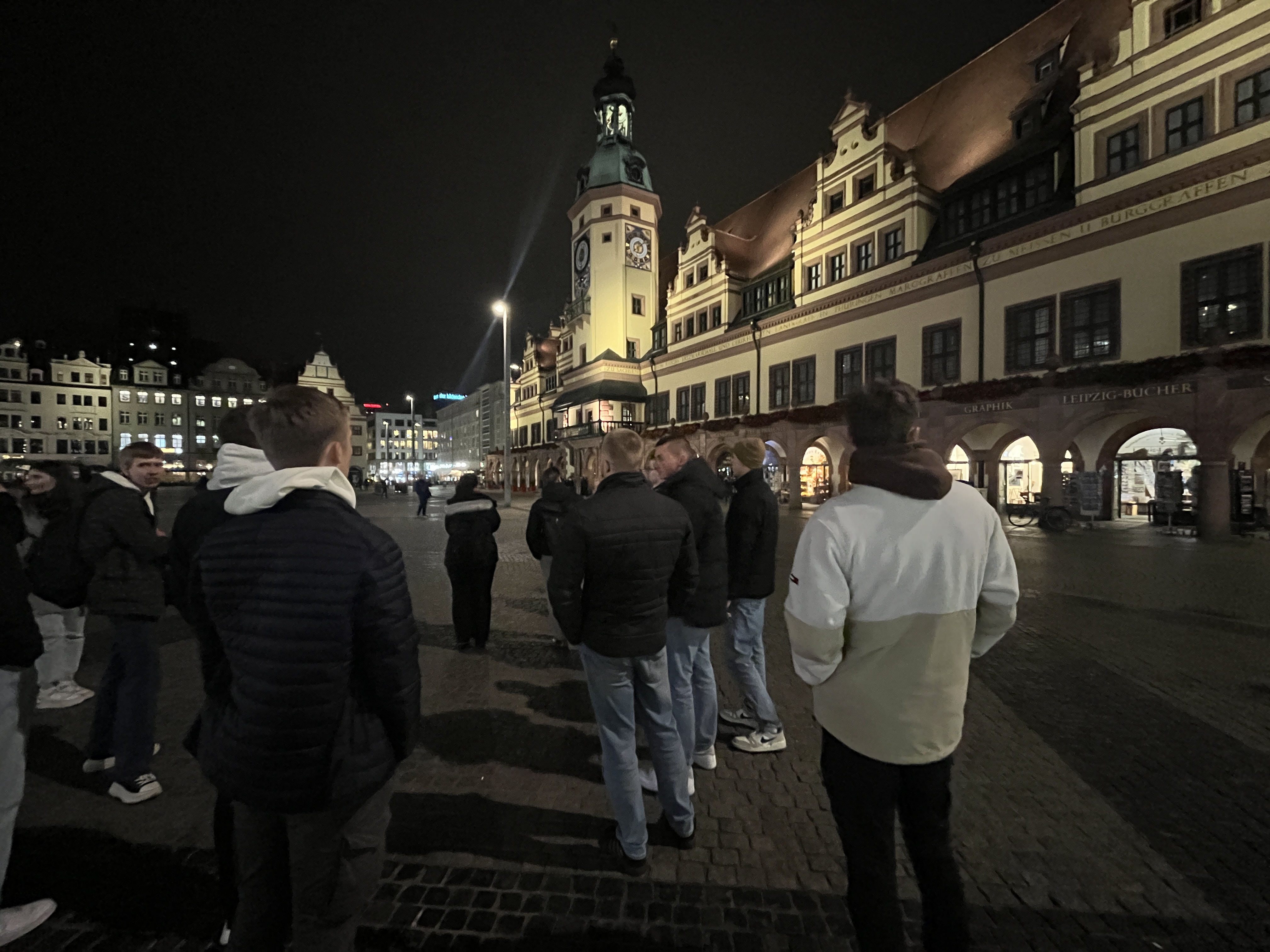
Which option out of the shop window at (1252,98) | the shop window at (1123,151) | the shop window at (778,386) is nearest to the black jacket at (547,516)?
the shop window at (1252,98)

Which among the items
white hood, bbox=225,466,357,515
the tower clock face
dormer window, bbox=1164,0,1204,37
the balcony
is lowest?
white hood, bbox=225,466,357,515

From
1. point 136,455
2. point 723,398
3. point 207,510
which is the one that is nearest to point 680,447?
point 207,510

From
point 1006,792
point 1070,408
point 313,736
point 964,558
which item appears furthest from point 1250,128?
point 313,736

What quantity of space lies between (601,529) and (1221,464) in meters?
19.7

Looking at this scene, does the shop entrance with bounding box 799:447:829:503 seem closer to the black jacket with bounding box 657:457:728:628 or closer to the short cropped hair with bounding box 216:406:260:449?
the black jacket with bounding box 657:457:728:628

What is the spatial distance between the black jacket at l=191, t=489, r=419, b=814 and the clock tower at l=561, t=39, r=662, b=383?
4019 cm

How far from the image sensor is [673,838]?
3.20 meters

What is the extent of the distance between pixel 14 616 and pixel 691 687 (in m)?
3.16

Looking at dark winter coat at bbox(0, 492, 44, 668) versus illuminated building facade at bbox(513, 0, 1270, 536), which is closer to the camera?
dark winter coat at bbox(0, 492, 44, 668)

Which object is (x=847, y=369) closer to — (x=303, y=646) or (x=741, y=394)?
(x=741, y=394)

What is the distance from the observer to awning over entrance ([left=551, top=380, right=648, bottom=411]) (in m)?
38.6

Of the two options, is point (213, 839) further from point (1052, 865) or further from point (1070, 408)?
point (1070, 408)

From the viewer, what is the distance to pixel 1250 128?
594 inches

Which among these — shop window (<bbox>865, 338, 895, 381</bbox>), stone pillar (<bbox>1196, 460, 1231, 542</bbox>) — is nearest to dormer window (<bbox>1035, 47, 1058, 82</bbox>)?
shop window (<bbox>865, 338, 895, 381</bbox>)
